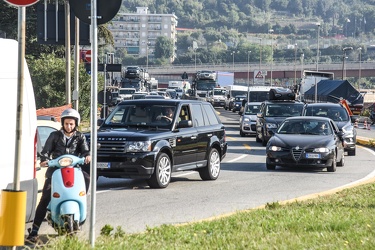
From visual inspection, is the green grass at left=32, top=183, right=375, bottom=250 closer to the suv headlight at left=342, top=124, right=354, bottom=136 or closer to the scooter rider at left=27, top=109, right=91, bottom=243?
the scooter rider at left=27, top=109, right=91, bottom=243

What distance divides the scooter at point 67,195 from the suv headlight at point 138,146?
6698mm

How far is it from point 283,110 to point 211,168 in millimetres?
16288

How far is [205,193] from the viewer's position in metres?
17.9

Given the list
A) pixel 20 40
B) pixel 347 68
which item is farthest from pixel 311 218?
pixel 347 68

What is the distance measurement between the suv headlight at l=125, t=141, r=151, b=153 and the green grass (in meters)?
4.25

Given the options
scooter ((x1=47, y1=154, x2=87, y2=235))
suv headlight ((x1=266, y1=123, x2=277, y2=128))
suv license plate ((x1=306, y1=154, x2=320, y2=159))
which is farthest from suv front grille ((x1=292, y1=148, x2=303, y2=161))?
scooter ((x1=47, y1=154, x2=87, y2=235))

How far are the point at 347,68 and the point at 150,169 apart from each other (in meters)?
145

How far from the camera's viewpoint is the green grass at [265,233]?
10.4 metres

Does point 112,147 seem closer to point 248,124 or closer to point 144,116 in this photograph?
point 144,116

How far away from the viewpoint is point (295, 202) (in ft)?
50.5

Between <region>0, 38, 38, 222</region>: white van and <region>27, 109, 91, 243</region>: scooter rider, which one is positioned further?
<region>27, 109, 91, 243</region>: scooter rider

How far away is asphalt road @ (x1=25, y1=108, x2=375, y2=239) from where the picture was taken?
14.1 m

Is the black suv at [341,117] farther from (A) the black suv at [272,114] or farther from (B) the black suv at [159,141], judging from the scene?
(B) the black suv at [159,141]

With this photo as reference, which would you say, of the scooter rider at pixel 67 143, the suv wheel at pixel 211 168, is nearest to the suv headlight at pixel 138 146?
the suv wheel at pixel 211 168
